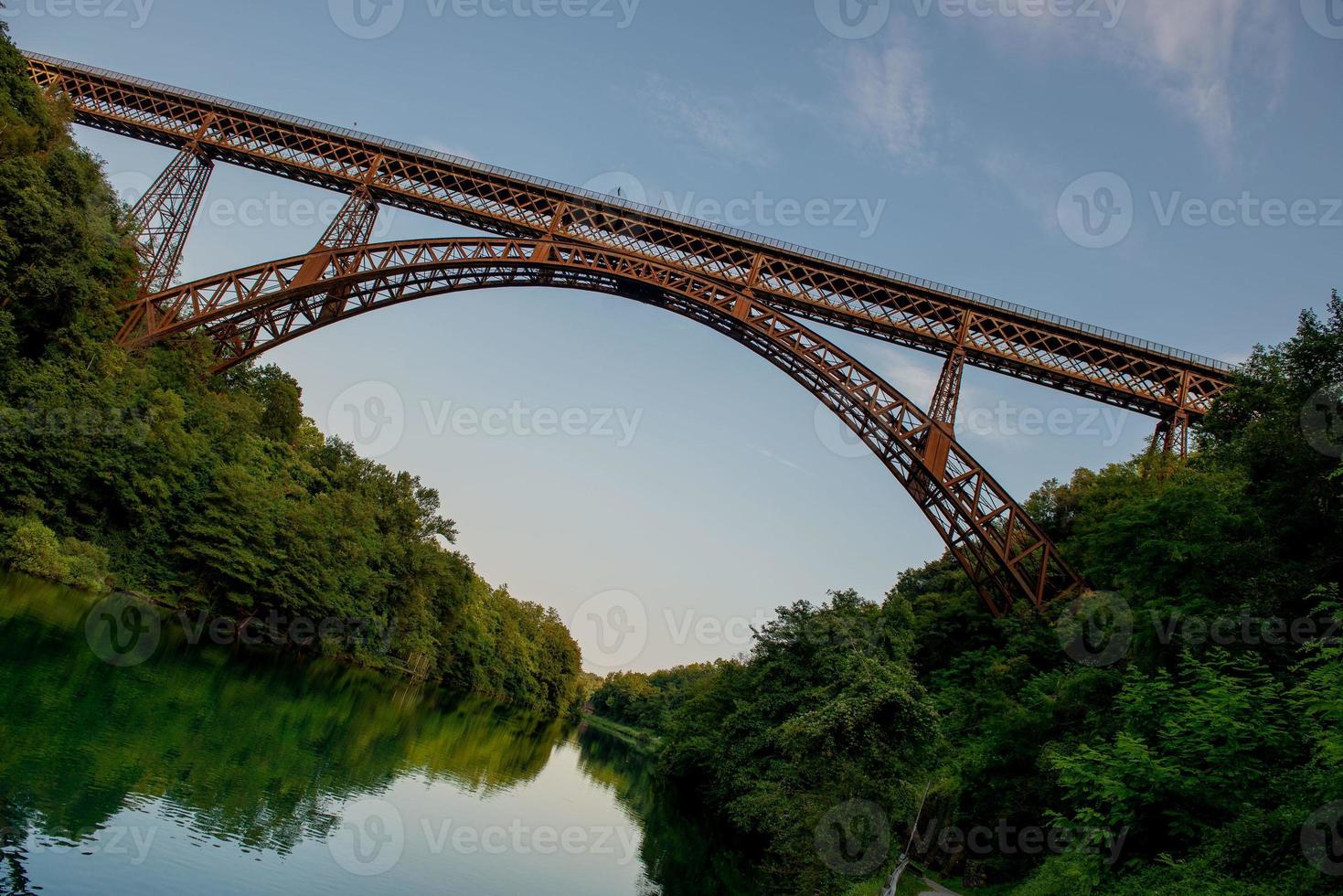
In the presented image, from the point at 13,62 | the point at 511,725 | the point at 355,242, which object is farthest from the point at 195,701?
the point at 511,725

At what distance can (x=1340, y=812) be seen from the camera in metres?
7.81

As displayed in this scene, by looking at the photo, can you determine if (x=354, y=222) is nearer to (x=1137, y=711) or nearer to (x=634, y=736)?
(x=1137, y=711)

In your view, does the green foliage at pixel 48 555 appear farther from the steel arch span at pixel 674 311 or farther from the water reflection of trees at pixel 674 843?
the water reflection of trees at pixel 674 843

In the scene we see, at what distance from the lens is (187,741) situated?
13.1m

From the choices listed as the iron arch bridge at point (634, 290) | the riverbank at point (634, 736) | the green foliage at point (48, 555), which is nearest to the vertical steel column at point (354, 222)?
the iron arch bridge at point (634, 290)

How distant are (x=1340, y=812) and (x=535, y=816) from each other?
1669 centimetres

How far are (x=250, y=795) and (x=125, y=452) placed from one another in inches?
846

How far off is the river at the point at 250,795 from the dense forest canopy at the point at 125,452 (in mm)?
3560

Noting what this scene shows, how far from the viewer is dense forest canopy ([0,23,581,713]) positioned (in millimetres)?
23688

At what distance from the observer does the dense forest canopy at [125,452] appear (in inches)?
933

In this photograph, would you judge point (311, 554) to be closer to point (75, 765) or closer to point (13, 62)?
point (13, 62)

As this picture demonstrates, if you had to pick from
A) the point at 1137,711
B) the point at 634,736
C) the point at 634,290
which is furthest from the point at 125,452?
the point at 634,736

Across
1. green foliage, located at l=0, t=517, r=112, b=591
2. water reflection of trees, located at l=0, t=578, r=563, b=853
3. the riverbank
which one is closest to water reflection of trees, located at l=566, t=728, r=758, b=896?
water reflection of trees, located at l=0, t=578, r=563, b=853

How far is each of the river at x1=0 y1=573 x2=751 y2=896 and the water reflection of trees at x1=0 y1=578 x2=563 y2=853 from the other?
0.15ft
